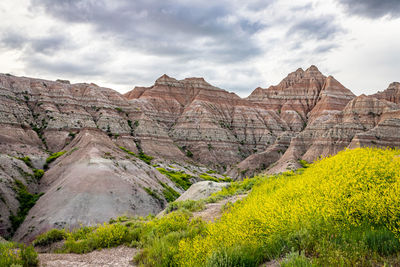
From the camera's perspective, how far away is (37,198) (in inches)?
1829

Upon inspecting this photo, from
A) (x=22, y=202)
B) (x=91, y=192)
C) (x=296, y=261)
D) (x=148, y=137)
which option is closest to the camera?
(x=296, y=261)

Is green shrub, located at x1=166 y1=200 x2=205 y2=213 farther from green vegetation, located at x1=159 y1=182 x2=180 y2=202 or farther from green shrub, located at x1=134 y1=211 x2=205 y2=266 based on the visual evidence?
green vegetation, located at x1=159 y1=182 x2=180 y2=202

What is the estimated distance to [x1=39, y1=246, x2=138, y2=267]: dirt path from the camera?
31.8 ft

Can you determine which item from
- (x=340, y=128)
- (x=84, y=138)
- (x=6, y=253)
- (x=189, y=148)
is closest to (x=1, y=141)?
(x=84, y=138)

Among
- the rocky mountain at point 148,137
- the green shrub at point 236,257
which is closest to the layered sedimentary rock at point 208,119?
the rocky mountain at point 148,137

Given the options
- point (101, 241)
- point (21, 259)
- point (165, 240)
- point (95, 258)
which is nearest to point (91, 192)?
point (101, 241)

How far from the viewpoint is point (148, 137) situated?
105 metres

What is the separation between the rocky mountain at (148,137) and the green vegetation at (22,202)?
0.15 m

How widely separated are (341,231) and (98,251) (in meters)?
9.45

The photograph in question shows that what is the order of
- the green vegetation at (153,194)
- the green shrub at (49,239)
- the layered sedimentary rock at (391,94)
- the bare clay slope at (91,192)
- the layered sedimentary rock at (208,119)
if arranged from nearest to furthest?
the green shrub at (49,239) < the bare clay slope at (91,192) < the green vegetation at (153,194) < the layered sedimentary rock at (208,119) < the layered sedimentary rock at (391,94)

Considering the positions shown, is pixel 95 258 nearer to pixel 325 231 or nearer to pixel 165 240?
pixel 165 240

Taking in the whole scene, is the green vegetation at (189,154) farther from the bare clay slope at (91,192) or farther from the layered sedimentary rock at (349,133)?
the bare clay slope at (91,192)

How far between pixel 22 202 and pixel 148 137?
6273 cm

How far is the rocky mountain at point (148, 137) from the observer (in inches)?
1689
